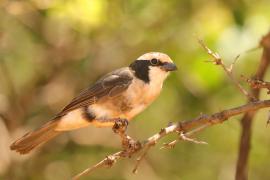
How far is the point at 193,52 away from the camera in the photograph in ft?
21.0

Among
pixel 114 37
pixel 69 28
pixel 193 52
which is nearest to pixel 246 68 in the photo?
pixel 193 52

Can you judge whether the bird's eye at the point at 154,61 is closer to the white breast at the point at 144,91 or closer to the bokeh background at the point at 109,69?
the white breast at the point at 144,91

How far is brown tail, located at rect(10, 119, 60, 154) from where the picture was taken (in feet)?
16.9

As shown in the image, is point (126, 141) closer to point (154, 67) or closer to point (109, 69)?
point (154, 67)

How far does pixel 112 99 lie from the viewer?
197 inches

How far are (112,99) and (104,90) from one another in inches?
6.0

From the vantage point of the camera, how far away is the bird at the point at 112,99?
494 cm

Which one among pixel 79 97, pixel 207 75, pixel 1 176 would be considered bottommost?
pixel 1 176

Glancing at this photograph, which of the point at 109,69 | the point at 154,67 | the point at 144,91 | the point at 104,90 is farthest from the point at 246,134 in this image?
the point at 109,69

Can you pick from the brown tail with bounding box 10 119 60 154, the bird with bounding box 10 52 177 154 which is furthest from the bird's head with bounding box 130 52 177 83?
the brown tail with bounding box 10 119 60 154

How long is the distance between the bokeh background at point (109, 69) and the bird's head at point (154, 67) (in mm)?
1079

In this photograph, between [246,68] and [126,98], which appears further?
[246,68]

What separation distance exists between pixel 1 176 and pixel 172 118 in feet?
5.54

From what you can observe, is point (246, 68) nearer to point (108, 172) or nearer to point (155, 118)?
point (155, 118)
